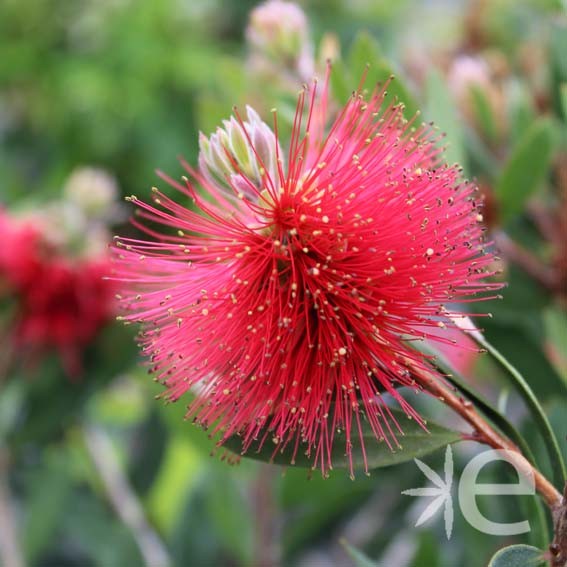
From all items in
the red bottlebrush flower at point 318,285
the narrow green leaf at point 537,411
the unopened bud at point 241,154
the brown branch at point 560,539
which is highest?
the unopened bud at point 241,154

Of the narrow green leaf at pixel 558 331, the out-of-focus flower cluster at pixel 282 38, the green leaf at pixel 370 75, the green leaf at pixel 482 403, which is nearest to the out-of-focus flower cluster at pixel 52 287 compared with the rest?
the out-of-focus flower cluster at pixel 282 38

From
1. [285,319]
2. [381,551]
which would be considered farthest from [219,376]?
[381,551]

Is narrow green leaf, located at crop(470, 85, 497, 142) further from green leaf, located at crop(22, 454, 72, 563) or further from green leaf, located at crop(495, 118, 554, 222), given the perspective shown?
green leaf, located at crop(22, 454, 72, 563)

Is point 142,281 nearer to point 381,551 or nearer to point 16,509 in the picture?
point 381,551

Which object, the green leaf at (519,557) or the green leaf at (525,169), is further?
the green leaf at (525,169)

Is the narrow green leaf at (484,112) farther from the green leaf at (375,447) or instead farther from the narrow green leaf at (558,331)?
the green leaf at (375,447)

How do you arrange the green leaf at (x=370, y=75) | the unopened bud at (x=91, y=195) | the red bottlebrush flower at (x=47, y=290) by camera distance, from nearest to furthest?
the green leaf at (x=370, y=75)
the red bottlebrush flower at (x=47, y=290)
the unopened bud at (x=91, y=195)

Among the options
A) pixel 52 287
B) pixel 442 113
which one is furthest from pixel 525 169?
pixel 52 287

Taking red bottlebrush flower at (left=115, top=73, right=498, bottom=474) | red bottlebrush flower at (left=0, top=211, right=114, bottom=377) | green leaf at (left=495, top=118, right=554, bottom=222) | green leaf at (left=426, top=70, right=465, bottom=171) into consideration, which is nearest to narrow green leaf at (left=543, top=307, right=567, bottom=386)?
green leaf at (left=495, top=118, right=554, bottom=222)
